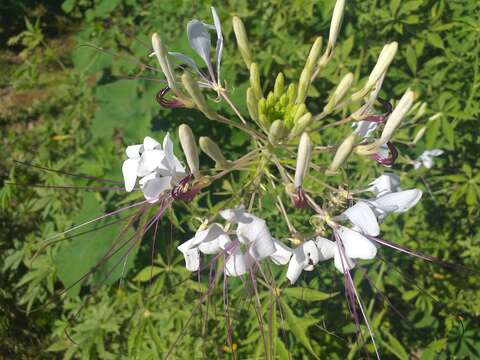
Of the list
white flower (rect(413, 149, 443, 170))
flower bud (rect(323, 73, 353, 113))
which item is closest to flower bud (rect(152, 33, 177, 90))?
flower bud (rect(323, 73, 353, 113))

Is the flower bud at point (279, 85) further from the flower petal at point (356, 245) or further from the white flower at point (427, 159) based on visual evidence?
the white flower at point (427, 159)

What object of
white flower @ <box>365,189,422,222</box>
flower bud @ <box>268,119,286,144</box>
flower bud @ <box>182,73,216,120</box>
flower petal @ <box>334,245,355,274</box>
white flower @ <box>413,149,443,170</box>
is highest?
flower bud @ <box>182,73,216,120</box>

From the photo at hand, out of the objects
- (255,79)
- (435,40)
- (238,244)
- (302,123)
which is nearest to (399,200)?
(302,123)

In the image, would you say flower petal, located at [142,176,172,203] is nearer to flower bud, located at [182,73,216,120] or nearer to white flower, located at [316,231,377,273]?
flower bud, located at [182,73,216,120]

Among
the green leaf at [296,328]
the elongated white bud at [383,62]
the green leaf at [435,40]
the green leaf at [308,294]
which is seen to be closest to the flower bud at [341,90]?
the elongated white bud at [383,62]

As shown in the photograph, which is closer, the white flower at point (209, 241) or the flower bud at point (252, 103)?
the white flower at point (209, 241)

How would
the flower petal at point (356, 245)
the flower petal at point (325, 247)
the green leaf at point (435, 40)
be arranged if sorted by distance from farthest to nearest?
the green leaf at point (435, 40), the flower petal at point (325, 247), the flower petal at point (356, 245)

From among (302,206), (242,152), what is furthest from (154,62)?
(302,206)
